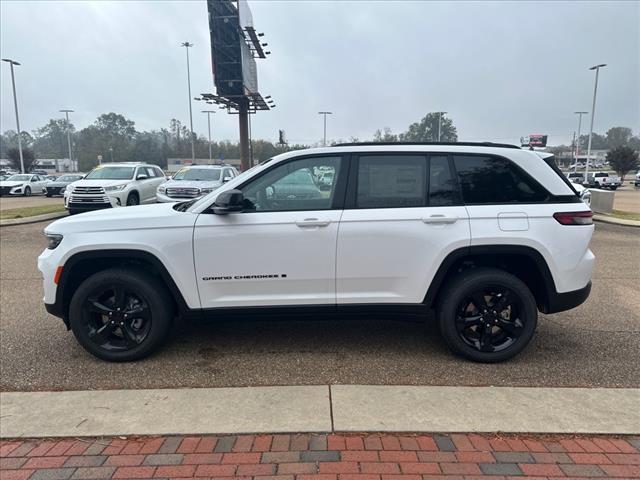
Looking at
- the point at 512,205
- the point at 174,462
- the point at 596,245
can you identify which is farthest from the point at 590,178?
the point at 174,462

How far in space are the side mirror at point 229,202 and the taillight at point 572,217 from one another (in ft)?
8.40

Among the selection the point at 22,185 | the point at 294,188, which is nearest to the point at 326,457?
the point at 294,188

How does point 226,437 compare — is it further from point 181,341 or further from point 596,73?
point 596,73

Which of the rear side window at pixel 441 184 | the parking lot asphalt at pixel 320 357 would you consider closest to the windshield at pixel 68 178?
the parking lot asphalt at pixel 320 357

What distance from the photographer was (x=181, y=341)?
168 inches

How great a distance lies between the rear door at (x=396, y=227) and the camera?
362 cm

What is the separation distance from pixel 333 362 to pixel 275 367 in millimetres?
498

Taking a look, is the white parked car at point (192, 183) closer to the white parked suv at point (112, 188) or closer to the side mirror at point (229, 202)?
the white parked suv at point (112, 188)

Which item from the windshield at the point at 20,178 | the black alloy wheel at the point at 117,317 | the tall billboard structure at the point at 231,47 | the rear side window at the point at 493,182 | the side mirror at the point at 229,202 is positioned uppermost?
the tall billboard structure at the point at 231,47

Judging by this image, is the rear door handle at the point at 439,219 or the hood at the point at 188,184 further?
the hood at the point at 188,184

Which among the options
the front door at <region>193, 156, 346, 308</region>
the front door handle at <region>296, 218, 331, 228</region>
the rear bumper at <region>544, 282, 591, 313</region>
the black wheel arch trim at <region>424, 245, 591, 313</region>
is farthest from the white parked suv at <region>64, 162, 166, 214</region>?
the rear bumper at <region>544, 282, 591, 313</region>

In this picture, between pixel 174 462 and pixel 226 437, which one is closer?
pixel 174 462

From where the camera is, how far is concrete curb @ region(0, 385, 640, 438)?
9.36ft

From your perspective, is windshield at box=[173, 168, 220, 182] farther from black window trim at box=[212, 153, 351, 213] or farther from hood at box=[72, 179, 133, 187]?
black window trim at box=[212, 153, 351, 213]
